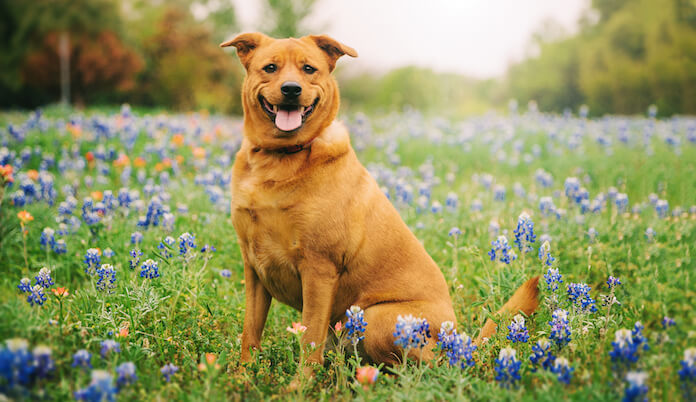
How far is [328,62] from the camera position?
310cm

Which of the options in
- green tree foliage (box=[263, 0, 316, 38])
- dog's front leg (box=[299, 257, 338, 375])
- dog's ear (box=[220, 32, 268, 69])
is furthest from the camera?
green tree foliage (box=[263, 0, 316, 38])

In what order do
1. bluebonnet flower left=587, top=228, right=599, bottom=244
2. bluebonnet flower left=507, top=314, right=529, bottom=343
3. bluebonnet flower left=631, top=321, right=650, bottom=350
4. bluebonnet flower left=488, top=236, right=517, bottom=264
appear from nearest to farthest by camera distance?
1. bluebonnet flower left=631, top=321, right=650, bottom=350
2. bluebonnet flower left=507, top=314, right=529, bottom=343
3. bluebonnet flower left=488, top=236, right=517, bottom=264
4. bluebonnet flower left=587, top=228, right=599, bottom=244

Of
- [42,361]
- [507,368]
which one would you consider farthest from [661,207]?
[42,361]

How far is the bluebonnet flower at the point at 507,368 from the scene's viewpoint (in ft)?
7.47

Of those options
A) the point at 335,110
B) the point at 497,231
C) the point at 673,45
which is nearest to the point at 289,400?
the point at 335,110

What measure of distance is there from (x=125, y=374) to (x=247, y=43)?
1971 millimetres

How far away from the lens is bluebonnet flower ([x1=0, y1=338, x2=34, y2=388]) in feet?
5.86

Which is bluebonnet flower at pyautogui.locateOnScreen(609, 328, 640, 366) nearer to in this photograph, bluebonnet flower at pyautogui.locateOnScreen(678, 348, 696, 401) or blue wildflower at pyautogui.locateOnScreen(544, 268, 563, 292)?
bluebonnet flower at pyautogui.locateOnScreen(678, 348, 696, 401)

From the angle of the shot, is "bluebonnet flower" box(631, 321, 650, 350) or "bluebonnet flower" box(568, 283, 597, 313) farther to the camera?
"bluebonnet flower" box(568, 283, 597, 313)

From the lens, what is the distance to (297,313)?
3.79 metres

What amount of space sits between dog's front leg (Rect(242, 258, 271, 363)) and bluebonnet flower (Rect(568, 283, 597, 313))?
184 cm

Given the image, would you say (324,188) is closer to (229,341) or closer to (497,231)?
(229,341)

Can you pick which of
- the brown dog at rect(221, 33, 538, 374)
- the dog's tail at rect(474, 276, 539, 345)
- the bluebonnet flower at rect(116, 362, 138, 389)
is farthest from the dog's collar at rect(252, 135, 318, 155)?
the dog's tail at rect(474, 276, 539, 345)

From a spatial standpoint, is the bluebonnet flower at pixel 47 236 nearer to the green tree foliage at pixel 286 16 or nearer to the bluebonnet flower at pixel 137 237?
the bluebonnet flower at pixel 137 237
